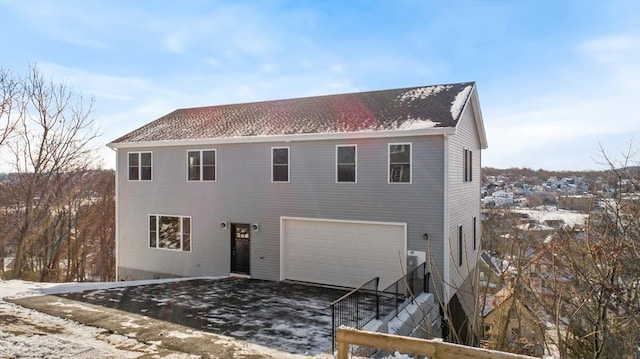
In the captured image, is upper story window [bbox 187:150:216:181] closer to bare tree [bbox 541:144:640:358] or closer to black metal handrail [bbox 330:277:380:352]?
black metal handrail [bbox 330:277:380:352]

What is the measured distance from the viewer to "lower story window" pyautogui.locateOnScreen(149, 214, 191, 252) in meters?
15.0

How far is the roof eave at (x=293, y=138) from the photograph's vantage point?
36.6ft

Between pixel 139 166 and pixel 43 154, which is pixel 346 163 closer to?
pixel 139 166

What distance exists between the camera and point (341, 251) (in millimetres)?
12672

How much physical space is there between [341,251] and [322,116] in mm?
4810

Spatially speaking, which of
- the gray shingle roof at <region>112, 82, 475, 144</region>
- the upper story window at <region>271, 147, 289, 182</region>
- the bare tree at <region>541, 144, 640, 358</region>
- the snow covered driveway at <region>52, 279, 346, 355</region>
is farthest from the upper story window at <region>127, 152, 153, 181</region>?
the bare tree at <region>541, 144, 640, 358</region>

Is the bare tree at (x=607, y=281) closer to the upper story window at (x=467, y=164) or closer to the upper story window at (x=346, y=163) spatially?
the upper story window at (x=467, y=164)

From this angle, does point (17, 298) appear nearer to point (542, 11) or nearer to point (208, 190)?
point (208, 190)

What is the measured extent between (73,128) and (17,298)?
13.5 meters

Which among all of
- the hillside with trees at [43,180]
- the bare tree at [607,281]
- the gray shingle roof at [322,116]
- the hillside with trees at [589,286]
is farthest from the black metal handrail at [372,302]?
the hillside with trees at [43,180]

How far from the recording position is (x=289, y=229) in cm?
1341

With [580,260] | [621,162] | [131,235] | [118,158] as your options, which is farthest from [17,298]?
[621,162]

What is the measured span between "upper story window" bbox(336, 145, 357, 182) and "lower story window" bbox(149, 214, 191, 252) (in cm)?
631

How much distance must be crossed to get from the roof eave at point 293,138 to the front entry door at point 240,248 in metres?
3.06
